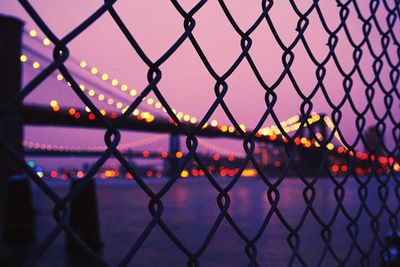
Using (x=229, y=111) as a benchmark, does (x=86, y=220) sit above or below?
below

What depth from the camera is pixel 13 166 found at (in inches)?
233

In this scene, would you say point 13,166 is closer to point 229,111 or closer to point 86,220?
point 86,220

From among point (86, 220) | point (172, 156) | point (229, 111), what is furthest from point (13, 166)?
point (172, 156)

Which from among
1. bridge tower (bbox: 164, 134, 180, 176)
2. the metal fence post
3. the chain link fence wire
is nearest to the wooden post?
the metal fence post

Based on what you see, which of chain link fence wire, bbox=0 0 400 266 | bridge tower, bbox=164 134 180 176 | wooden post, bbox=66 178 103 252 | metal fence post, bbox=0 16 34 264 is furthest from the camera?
bridge tower, bbox=164 134 180 176

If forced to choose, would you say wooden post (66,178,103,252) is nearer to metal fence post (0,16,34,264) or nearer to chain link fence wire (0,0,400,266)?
metal fence post (0,16,34,264)

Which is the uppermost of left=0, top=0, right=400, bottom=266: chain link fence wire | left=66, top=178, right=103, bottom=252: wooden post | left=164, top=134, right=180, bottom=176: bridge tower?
left=0, top=0, right=400, bottom=266: chain link fence wire

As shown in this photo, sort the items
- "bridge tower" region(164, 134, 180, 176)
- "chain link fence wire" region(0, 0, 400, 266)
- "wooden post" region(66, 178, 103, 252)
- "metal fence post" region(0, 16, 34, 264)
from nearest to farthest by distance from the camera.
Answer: "chain link fence wire" region(0, 0, 400, 266) < "wooden post" region(66, 178, 103, 252) < "metal fence post" region(0, 16, 34, 264) < "bridge tower" region(164, 134, 180, 176)

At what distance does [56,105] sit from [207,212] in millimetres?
10468

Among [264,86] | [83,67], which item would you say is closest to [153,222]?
[264,86]

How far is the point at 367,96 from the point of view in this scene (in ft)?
3.93

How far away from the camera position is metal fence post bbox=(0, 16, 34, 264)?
12.3ft

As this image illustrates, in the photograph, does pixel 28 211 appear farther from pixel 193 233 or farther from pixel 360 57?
pixel 360 57

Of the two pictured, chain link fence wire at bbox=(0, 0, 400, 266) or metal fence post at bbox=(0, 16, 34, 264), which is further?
metal fence post at bbox=(0, 16, 34, 264)
